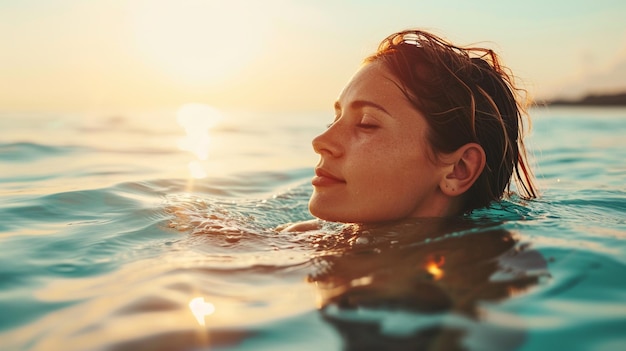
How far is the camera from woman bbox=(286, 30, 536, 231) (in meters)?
3.17

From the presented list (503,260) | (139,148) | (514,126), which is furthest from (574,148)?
(503,260)

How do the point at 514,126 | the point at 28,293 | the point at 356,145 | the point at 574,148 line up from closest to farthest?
the point at 28,293 < the point at 356,145 < the point at 514,126 < the point at 574,148

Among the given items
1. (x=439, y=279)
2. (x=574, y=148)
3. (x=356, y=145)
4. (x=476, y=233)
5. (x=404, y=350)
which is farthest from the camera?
(x=574, y=148)

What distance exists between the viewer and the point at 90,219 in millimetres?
3744

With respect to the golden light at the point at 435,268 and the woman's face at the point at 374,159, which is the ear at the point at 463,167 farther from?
the golden light at the point at 435,268

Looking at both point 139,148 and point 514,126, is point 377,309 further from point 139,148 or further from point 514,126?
point 139,148

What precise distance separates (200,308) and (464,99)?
6.76 ft

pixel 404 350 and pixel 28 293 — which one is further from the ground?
pixel 28 293

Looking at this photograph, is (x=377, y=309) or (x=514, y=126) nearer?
(x=377, y=309)

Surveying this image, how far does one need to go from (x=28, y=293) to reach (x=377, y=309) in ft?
4.68

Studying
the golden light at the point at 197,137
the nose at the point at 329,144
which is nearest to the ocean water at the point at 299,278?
the nose at the point at 329,144

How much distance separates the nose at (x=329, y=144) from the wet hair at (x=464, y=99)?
49 cm

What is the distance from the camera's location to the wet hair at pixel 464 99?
325cm

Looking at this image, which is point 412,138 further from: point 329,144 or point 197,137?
point 197,137
